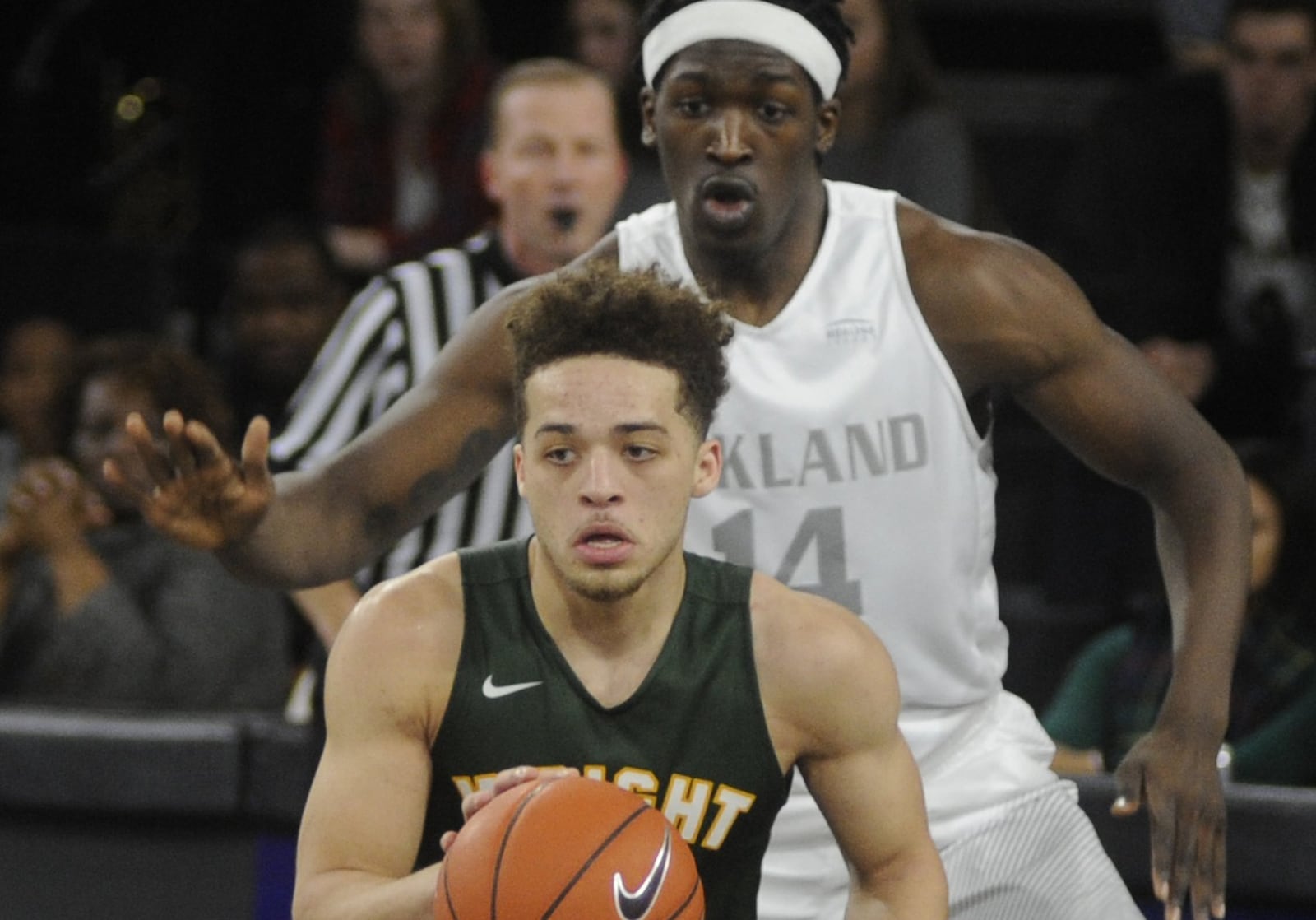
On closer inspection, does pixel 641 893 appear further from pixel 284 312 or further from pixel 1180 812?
pixel 284 312

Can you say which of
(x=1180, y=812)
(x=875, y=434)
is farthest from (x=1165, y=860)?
(x=875, y=434)

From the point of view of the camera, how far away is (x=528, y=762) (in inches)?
114

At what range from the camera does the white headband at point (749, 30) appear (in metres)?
3.35

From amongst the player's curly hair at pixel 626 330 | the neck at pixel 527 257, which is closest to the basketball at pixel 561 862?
the player's curly hair at pixel 626 330

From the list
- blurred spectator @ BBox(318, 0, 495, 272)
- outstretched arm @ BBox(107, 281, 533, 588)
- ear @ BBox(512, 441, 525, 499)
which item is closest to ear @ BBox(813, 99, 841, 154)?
outstretched arm @ BBox(107, 281, 533, 588)

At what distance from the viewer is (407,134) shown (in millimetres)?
6203

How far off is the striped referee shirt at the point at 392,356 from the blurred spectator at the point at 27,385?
1.64m

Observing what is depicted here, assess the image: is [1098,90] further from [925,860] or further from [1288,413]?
[925,860]

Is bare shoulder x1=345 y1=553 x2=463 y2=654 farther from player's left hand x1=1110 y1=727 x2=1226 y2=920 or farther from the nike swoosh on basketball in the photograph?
player's left hand x1=1110 y1=727 x2=1226 y2=920

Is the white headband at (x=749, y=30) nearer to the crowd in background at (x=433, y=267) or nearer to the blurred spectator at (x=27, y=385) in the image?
the crowd in background at (x=433, y=267)

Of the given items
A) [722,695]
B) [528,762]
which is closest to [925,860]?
[722,695]

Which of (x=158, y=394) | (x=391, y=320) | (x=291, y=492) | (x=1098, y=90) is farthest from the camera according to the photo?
(x=1098, y=90)

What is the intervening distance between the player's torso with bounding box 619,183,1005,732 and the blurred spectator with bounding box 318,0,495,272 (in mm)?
2651

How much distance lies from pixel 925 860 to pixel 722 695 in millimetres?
326
